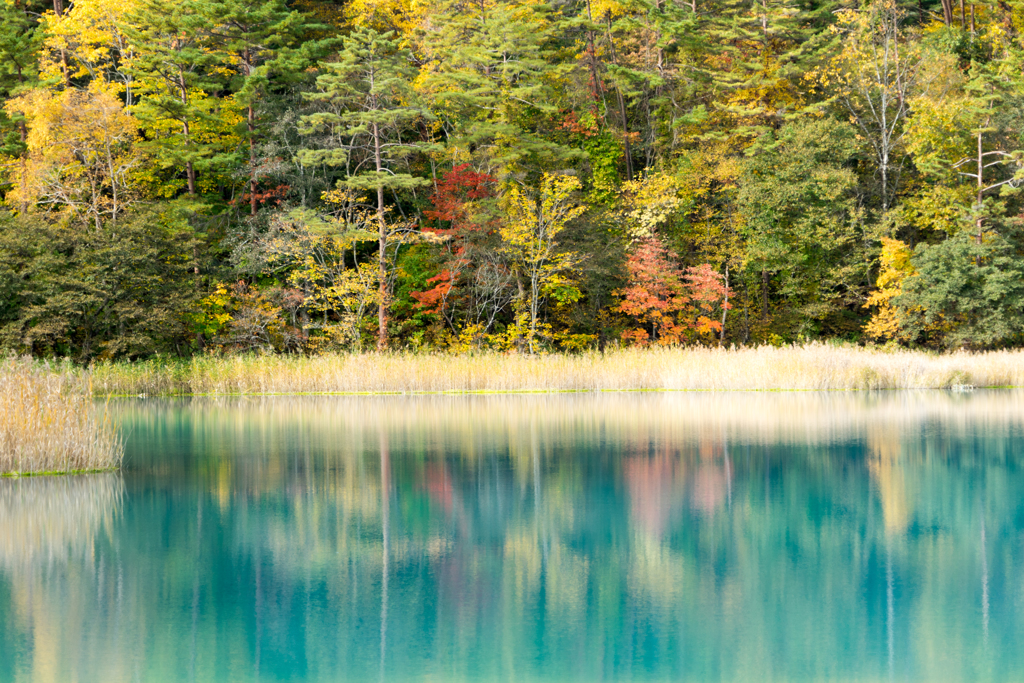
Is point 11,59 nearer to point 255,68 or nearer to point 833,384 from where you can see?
point 255,68

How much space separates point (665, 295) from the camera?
32.9m

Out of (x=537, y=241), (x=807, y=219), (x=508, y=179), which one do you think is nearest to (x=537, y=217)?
(x=537, y=241)

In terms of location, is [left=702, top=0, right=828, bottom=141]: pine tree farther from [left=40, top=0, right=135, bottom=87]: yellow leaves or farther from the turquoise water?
the turquoise water

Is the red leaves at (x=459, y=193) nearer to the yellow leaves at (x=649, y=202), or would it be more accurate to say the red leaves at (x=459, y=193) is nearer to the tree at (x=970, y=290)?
the yellow leaves at (x=649, y=202)

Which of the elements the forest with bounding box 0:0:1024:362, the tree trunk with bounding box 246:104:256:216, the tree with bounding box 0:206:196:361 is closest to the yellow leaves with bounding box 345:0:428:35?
the forest with bounding box 0:0:1024:362

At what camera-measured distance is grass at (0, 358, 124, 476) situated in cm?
1103

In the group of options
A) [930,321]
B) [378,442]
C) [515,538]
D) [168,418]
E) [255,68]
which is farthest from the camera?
[255,68]

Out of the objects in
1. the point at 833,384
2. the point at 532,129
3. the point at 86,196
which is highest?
the point at 532,129

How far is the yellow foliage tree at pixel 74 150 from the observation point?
97.8ft

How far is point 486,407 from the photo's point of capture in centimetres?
2058

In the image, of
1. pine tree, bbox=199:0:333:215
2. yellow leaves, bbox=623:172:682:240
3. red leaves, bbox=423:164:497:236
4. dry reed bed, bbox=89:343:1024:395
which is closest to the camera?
dry reed bed, bbox=89:343:1024:395

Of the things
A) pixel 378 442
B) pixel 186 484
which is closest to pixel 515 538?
pixel 186 484

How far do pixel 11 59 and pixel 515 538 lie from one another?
33.1 meters

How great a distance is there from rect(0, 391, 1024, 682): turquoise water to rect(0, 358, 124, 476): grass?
322mm
